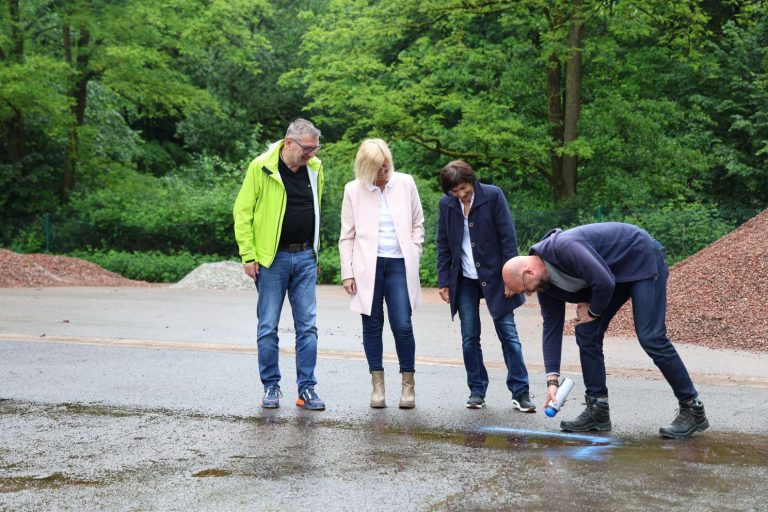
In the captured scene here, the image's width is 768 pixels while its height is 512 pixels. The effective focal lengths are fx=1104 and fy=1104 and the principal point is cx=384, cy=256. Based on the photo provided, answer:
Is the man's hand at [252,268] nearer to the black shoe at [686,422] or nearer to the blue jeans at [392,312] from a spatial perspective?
the blue jeans at [392,312]

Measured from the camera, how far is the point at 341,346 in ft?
36.9

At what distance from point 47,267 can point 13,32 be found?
26.7 feet

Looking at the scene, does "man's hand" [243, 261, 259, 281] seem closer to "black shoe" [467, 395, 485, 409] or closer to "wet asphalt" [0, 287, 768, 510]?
"wet asphalt" [0, 287, 768, 510]

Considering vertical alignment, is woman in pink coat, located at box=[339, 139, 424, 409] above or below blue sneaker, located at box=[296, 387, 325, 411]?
above

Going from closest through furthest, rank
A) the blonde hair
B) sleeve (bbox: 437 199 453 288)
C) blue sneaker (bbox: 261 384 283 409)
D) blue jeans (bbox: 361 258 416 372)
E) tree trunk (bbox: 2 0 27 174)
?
the blonde hair, blue sneaker (bbox: 261 384 283 409), blue jeans (bbox: 361 258 416 372), sleeve (bbox: 437 199 453 288), tree trunk (bbox: 2 0 27 174)

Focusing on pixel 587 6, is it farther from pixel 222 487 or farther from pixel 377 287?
pixel 222 487

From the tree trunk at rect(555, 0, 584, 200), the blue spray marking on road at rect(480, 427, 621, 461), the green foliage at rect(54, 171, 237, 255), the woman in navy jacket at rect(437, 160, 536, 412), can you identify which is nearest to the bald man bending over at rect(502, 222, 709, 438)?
the blue spray marking on road at rect(480, 427, 621, 461)

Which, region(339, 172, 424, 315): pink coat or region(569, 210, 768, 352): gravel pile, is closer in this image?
region(339, 172, 424, 315): pink coat

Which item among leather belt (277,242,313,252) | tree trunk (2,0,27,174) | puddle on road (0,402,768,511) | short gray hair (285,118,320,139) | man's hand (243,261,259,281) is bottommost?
puddle on road (0,402,768,511)

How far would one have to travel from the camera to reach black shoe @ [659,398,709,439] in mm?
6703

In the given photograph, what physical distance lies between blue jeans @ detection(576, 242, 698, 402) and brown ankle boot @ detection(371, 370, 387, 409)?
1.56m

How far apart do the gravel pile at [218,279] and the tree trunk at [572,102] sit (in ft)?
26.6

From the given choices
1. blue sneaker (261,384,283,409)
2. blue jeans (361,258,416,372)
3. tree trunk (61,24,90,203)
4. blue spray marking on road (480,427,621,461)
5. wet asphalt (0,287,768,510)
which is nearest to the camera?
wet asphalt (0,287,768,510)

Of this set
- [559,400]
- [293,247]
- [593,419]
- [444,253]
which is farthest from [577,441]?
[293,247]
